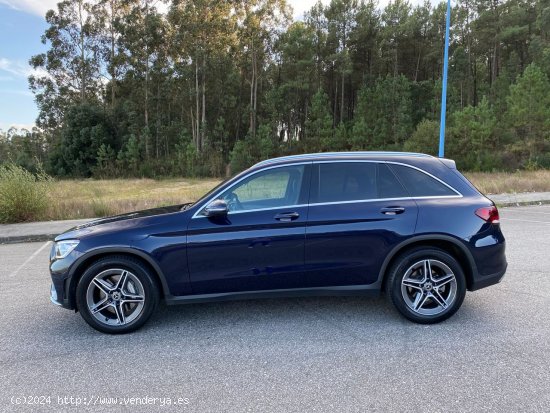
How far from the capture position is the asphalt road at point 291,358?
3.07m

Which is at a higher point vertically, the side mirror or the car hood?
the side mirror

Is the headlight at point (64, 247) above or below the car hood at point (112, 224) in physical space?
below

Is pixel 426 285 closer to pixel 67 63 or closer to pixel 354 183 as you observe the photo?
pixel 354 183

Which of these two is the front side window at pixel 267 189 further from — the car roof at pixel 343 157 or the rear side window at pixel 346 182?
the rear side window at pixel 346 182

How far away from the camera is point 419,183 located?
439cm

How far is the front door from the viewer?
4.11 meters

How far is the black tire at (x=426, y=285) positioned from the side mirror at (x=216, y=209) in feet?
5.80

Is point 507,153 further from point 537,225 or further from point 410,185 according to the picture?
point 410,185

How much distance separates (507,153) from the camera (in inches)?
1558

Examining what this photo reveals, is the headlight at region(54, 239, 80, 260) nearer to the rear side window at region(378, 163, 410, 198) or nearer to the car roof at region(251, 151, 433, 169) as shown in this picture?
the car roof at region(251, 151, 433, 169)

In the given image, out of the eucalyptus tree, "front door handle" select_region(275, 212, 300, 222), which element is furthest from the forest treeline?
"front door handle" select_region(275, 212, 300, 222)

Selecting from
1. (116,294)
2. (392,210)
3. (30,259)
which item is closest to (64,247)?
(116,294)

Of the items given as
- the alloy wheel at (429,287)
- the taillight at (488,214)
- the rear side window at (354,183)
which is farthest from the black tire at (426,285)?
the rear side window at (354,183)

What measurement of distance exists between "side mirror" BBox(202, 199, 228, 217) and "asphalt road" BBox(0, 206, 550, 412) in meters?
1.17
